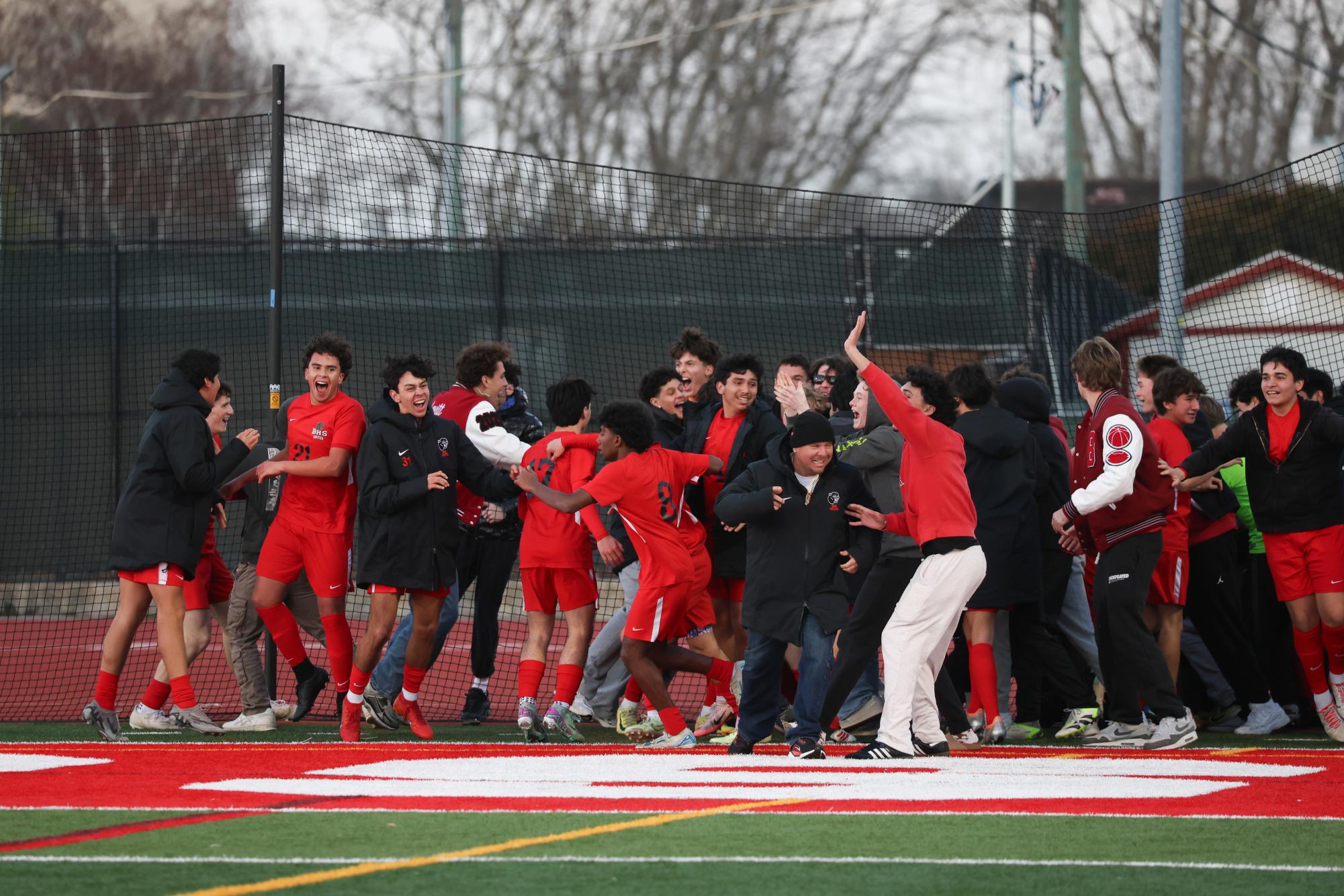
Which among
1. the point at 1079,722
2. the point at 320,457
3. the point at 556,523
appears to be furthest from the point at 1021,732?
the point at 320,457

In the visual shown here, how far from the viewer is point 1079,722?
959cm

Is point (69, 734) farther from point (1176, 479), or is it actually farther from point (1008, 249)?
point (1008, 249)

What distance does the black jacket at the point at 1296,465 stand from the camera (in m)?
9.27

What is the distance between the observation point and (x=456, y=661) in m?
13.9

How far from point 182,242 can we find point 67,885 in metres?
10.8

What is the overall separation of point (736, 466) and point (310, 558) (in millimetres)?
2243

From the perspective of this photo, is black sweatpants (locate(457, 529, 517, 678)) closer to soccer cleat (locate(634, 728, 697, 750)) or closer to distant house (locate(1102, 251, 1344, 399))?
soccer cleat (locate(634, 728, 697, 750))

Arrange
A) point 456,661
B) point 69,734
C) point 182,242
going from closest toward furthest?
point 69,734 < point 456,661 < point 182,242

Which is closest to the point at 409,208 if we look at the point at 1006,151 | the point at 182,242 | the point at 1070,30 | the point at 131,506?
the point at 182,242

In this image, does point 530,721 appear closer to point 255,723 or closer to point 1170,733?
point 255,723

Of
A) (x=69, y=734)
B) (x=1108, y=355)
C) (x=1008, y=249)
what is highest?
(x=1008, y=249)

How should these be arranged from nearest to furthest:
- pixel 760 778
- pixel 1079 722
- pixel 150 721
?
1. pixel 760 778
2. pixel 1079 722
3. pixel 150 721

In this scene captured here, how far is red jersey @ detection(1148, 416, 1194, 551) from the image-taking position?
9.41 meters

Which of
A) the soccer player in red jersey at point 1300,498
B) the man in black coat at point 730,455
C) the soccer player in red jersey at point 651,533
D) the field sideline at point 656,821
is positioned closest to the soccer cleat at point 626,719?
the man in black coat at point 730,455
